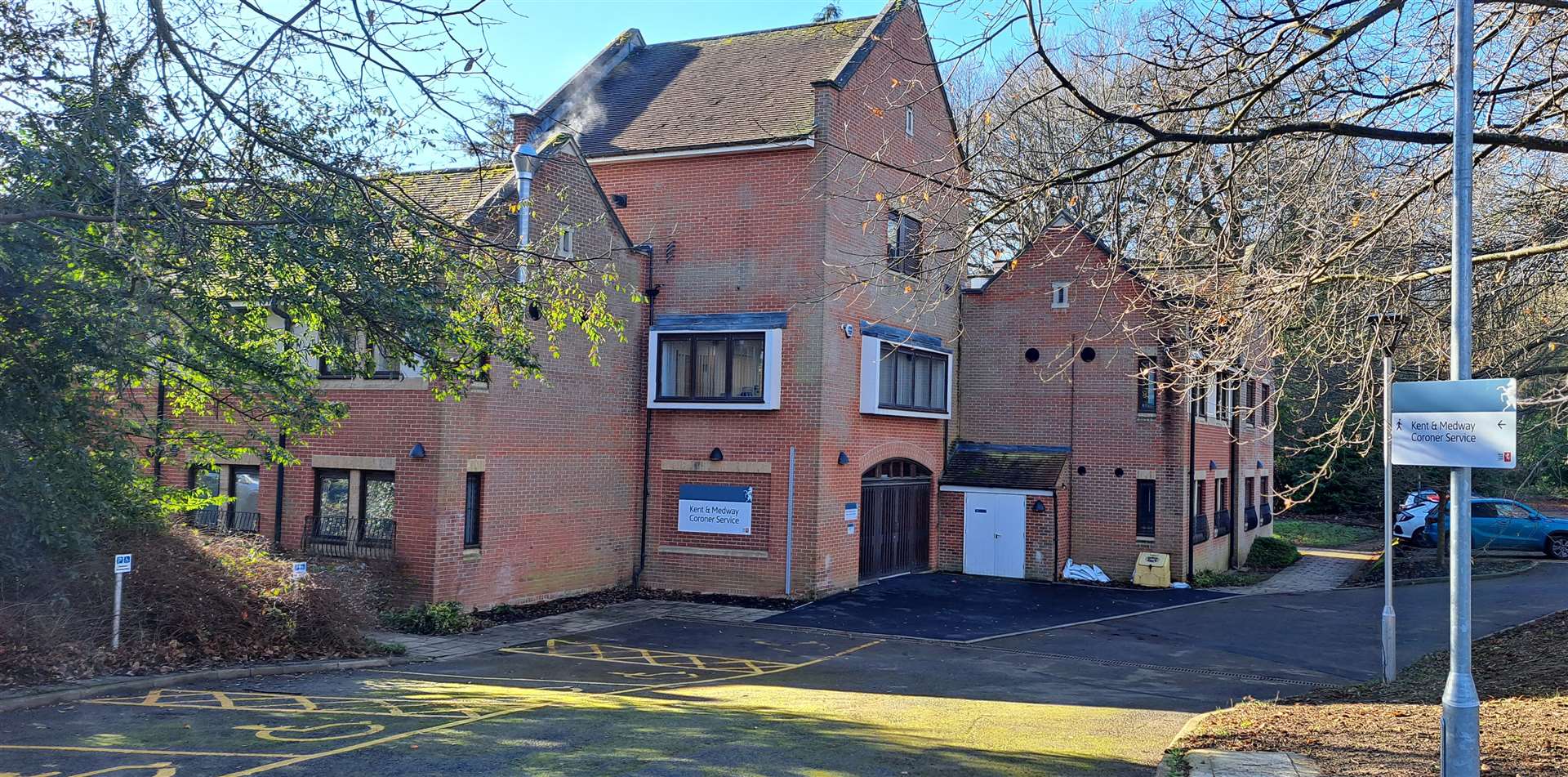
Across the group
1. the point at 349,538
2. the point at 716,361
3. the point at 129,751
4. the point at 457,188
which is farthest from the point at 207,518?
the point at 129,751

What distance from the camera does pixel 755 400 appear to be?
21.6m

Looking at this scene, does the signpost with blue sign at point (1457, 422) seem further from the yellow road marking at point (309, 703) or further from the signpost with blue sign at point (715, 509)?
the signpost with blue sign at point (715, 509)

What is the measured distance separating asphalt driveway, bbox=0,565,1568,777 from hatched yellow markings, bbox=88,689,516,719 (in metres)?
0.04

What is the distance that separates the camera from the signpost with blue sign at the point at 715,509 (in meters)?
21.8

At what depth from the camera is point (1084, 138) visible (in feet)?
30.2

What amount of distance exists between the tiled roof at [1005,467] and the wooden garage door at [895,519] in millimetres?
945

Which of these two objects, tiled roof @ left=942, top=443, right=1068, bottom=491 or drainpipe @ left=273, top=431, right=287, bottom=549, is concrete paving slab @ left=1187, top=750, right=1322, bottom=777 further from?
tiled roof @ left=942, top=443, right=1068, bottom=491

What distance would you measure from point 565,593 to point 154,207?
1223cm

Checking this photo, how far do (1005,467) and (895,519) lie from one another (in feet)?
10.9

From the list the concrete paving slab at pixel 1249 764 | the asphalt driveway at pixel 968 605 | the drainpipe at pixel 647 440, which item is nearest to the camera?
the concrete paving slab at pixel 1249 764

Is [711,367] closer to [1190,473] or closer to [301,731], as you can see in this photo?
[1190,473]

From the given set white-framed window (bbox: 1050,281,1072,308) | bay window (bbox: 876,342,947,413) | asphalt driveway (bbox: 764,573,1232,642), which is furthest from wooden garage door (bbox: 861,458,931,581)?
white-framed window (bbox: 1050,281,1072,308)

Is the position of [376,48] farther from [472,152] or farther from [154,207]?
[154,207]

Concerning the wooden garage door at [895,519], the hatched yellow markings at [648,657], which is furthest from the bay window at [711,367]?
the hatched yellow markings at [648,657]
